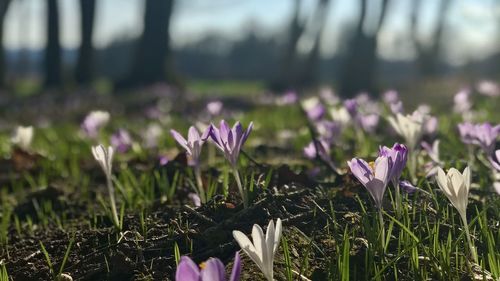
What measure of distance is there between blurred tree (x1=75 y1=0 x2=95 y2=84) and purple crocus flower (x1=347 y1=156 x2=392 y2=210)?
18.2m

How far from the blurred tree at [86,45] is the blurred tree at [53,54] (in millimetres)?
629

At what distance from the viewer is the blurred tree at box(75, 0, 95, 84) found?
61.2 ft

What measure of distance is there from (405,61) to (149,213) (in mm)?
83814

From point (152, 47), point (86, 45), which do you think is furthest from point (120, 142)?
point (86, 45)

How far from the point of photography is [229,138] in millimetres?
1722

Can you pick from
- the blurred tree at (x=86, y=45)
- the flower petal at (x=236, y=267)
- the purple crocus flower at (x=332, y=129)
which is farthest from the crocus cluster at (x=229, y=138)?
the blurred tree at (x=86, y=45)

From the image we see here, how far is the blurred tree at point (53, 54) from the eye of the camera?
18.9 m

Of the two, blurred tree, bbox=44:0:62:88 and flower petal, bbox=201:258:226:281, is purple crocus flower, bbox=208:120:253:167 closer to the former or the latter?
flower petal, bbox=201:258:226:281

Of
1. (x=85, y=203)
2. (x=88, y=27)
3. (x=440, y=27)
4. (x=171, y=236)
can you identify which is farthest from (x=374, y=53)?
(x=440, y=27)

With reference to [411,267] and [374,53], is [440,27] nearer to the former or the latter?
[374,53]

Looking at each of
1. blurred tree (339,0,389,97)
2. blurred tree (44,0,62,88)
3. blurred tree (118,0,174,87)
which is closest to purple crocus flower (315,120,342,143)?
blurred tree (339,0,389,97)

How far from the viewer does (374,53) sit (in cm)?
1324

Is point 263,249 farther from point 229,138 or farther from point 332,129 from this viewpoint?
point 332,129

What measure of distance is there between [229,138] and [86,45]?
18596 mm
